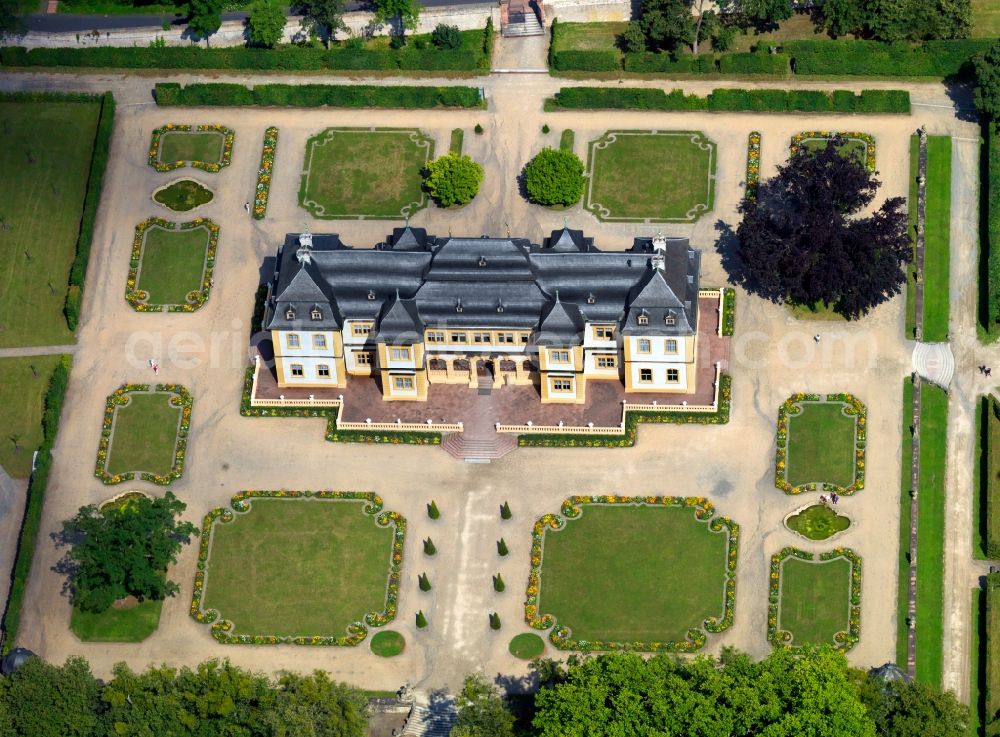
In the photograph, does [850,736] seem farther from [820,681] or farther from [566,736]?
[566,736]

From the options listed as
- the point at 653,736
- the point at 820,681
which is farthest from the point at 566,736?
the point at 820,681

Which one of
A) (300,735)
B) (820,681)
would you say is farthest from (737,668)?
(300,735)

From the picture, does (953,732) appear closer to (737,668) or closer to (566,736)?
(737,668)

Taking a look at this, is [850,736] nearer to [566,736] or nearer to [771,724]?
[771,724]

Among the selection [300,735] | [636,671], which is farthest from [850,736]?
[300,735]

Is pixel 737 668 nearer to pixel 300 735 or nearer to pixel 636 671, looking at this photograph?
pixel 636 671

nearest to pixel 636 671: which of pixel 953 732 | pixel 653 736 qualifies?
pixel 653 736
